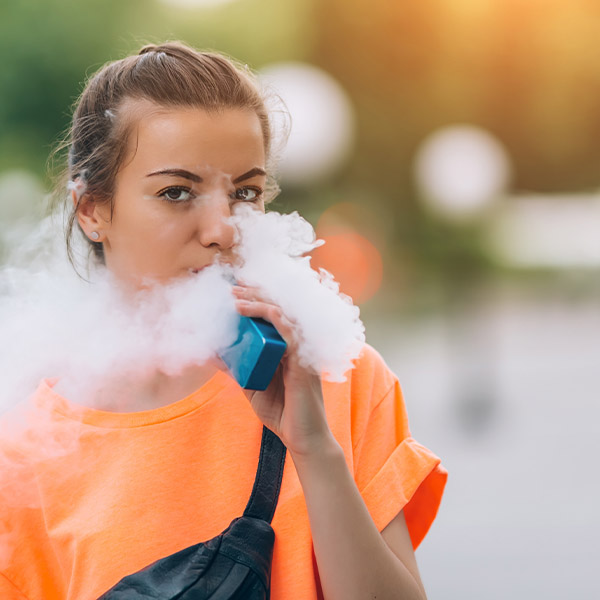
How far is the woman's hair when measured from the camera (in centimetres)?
197

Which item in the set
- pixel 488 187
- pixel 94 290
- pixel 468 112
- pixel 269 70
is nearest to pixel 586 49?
pixel 468 112

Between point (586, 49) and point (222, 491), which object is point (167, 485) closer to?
point (222, 491)

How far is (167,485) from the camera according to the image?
1.88 m

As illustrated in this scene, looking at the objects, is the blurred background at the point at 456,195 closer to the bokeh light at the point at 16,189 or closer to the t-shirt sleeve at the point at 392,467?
the bokeh light at the point at 16,189

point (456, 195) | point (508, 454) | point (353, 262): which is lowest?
point (508, 454)

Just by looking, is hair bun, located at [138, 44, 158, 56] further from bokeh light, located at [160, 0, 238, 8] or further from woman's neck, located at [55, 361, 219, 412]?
bokeh light, located at [160, 0, 238, 8]

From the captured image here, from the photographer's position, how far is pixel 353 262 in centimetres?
1580

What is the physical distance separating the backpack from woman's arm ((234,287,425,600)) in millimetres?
117

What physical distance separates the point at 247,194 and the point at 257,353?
1.69ft

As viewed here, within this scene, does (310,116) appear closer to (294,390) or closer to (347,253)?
(347,253)

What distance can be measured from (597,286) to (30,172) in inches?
595

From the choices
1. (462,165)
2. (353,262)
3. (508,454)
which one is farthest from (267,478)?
(353,262)

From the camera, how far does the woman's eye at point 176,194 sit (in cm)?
190

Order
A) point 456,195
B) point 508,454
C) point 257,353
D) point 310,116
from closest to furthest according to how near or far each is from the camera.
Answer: point 257,353
point 508,454
point 310,116
point 456,195
